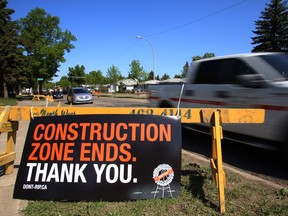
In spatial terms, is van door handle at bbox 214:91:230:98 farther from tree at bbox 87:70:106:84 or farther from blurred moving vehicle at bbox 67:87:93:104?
tree at bbox 87:70:106:84

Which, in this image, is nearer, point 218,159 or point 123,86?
point 218,159

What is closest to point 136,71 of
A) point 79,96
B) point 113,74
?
point 113,74

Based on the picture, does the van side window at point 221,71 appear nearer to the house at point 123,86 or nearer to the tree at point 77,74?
the house at point 123,86

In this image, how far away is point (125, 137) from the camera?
4.25 m

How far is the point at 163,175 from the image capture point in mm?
4129

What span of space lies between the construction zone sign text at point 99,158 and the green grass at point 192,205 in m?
0.10

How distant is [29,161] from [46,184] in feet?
1.25

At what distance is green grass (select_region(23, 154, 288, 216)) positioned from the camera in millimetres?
3834

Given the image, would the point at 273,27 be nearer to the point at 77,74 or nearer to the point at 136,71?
the point at 136,71

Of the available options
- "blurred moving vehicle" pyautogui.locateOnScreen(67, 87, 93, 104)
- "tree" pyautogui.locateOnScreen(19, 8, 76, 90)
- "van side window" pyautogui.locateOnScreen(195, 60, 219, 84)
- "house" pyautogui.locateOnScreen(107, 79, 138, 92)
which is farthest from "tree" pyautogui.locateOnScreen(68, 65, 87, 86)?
"van side window" pyautogui.locateOnScreen(195, 60, 219, 84)

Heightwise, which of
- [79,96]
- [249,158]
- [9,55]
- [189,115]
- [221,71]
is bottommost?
[249,158]

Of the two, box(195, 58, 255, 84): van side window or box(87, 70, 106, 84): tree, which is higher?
box(87, 70, 106, 84): tree

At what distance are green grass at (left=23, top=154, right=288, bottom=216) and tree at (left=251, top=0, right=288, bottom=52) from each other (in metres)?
56.8

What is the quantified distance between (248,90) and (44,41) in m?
61.3
